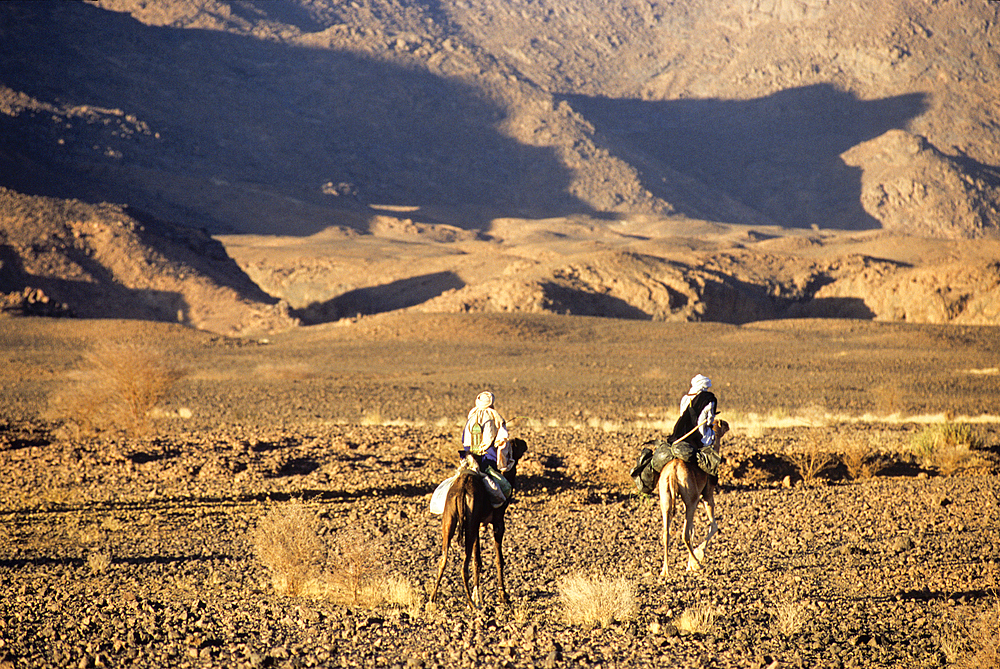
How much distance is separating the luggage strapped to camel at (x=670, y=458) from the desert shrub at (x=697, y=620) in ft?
5.08

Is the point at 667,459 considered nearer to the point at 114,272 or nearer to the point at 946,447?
the point at 946,447

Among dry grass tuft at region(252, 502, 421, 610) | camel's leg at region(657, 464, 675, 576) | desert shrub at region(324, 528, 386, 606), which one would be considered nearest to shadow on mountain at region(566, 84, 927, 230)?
camel's leg at region(657, 464, 675, 576)

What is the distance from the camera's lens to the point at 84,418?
1894 centimetres

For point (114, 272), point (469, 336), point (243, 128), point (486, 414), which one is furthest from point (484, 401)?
point (243, 128)

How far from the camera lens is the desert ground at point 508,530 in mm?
6672

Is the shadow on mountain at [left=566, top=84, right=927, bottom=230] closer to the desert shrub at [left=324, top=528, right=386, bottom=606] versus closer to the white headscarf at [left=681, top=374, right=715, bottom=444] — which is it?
the white headscarf at [left=681, top=374, right=715, bottom=444]

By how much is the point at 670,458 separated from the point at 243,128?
11521 centimetres

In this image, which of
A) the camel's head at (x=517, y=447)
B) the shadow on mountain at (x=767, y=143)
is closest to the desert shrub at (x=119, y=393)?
the camel's head at (x=517, y=447)

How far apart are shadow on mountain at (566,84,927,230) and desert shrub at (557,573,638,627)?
352 feet

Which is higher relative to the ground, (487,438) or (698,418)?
(698,418)

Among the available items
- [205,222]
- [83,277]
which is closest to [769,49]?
[205,222]

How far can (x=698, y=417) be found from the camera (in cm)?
855

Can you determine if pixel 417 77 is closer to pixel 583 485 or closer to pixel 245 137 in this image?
pixel 245 137

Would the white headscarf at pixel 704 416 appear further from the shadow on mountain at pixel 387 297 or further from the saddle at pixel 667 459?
the shadow on mountain at pixel 387 297
